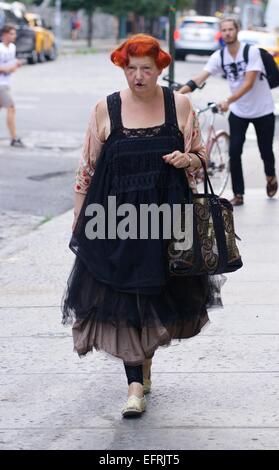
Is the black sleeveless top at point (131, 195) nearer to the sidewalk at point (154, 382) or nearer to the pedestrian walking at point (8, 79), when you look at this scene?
the sidewalk at point (154, 382)

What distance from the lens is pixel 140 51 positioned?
5.48 metres

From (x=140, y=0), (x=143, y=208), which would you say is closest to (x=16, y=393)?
(x=143, y=208)

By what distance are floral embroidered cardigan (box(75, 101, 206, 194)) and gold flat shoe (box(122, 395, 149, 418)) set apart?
966 mm

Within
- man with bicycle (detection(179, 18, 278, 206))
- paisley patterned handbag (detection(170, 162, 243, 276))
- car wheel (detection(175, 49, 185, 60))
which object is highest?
paisley patterned handbag (detection(170, 162, 243, 276))

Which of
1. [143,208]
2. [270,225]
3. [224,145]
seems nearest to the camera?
[143,208]

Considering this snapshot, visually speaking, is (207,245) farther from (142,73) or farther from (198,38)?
(198,38)

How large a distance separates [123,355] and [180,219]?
0.66 meters

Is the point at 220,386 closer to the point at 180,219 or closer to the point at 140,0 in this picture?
the point at 180,219

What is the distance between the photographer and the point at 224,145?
13.5 metres

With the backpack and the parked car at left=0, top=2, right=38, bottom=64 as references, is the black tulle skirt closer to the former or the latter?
the backpack

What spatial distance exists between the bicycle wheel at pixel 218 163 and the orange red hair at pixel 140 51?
762 centimetres

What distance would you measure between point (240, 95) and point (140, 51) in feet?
20.1

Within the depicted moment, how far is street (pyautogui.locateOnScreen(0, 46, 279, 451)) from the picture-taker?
5395 millimetres

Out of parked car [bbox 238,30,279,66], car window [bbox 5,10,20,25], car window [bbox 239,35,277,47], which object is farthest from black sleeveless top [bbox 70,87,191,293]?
car window [bbox 5,10,20,25]
